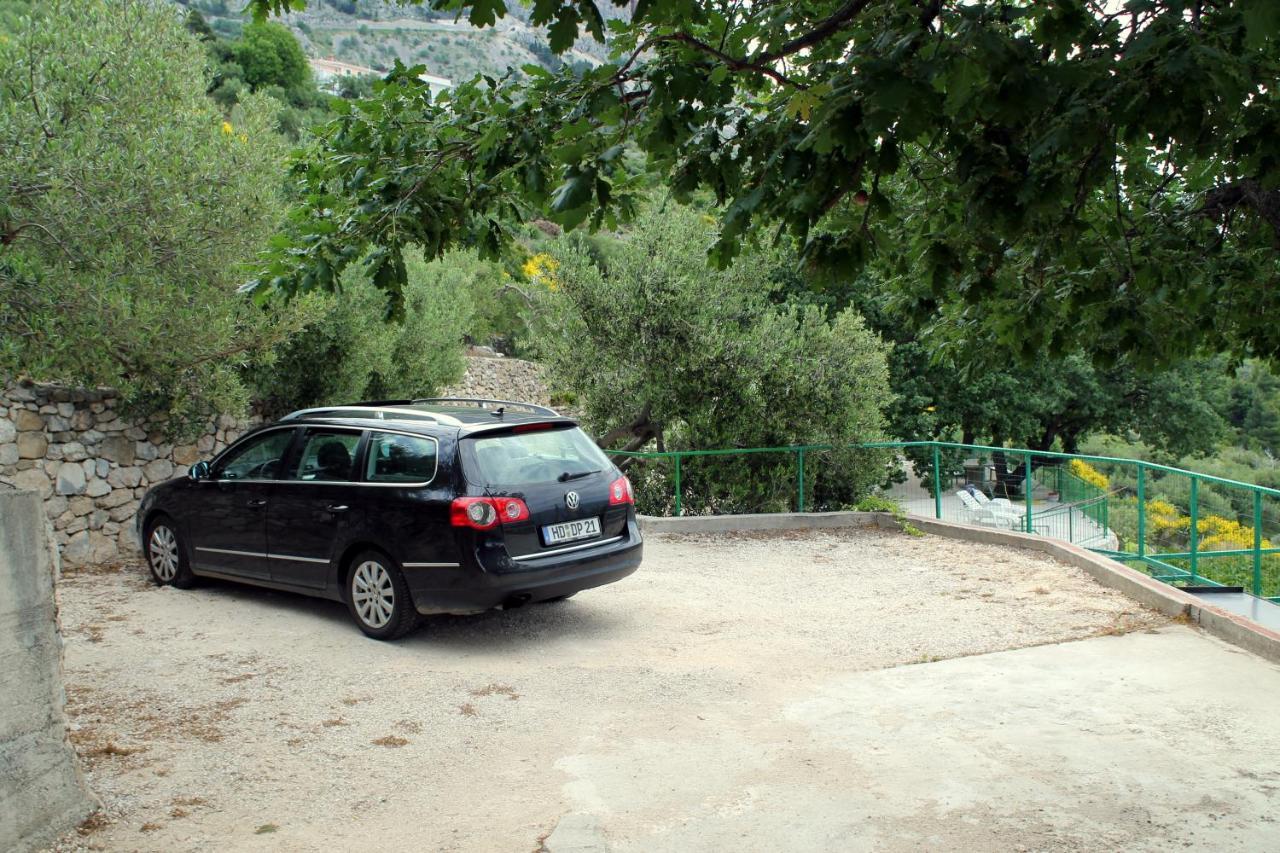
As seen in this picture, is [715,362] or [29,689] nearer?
[29,689]

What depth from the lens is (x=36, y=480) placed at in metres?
10.6

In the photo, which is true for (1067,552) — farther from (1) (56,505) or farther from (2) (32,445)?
(2) (32,445)

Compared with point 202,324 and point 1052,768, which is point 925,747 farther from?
point 202,324

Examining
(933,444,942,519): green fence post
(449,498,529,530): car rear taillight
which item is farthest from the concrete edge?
A: (449,498,529,530): car rear taillight

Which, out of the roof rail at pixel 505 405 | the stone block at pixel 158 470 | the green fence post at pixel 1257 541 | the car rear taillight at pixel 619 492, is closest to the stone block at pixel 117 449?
the stone block at pixel 158 470

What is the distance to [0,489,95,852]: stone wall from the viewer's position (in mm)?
3783

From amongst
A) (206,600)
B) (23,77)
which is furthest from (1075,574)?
(23,77)

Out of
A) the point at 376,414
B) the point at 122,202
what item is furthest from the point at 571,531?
the point at 122,202

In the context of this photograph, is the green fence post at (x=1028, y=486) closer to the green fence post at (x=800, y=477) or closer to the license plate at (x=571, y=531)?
the green fence post at (x=800, y=477)

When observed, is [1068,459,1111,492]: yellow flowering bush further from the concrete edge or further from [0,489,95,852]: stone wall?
[0,489,95,852]: stone wall

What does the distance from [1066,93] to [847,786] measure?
129 inches

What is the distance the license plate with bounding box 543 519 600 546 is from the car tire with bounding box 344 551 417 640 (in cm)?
106

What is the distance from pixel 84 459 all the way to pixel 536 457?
6.44 metres

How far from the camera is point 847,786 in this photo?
4.62 metres
